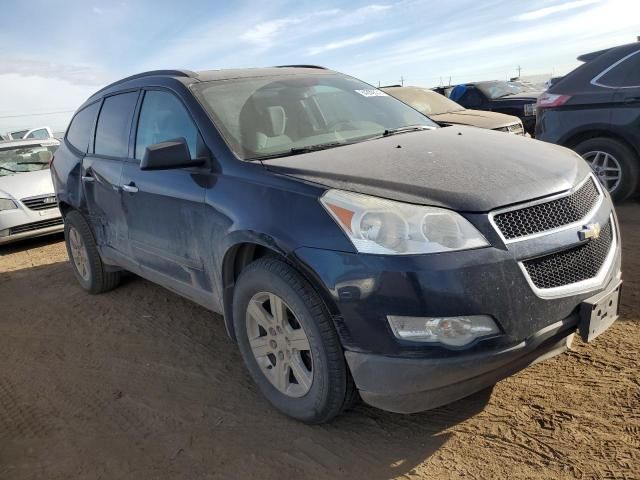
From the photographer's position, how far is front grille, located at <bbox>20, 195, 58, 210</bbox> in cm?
781

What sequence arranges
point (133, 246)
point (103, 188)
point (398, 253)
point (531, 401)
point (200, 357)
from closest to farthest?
point (398, 253), point (531, 401), point (200, 357), point (133, 246), point (103, 188)

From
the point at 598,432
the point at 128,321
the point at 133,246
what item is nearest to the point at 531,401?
the point at 598,432

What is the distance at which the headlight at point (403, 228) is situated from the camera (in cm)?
220

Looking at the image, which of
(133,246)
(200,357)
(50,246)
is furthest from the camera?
(50,246)

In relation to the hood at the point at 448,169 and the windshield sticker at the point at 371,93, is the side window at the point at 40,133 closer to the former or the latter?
the windshield sticker at the point at 371,93

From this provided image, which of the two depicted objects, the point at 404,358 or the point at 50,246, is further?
the point at 50,246

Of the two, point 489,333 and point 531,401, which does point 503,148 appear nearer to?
point 489,333

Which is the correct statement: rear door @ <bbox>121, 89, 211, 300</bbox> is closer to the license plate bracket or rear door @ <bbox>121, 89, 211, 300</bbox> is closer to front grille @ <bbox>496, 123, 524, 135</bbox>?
the license plate bracket

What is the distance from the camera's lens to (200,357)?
3.68 meters

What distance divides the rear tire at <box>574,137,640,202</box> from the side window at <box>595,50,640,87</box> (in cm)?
58

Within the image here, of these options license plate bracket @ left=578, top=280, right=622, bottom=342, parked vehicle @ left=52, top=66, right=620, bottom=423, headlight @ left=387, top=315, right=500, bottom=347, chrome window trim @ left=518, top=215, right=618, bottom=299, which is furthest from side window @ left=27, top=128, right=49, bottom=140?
license plate bracket @ left=578, top=280, right=622, bottom=342

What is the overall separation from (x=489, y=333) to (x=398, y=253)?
489 millimetres

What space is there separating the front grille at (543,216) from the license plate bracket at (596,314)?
36 cm

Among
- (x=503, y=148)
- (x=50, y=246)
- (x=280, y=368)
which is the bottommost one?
(x=50, y=246)
